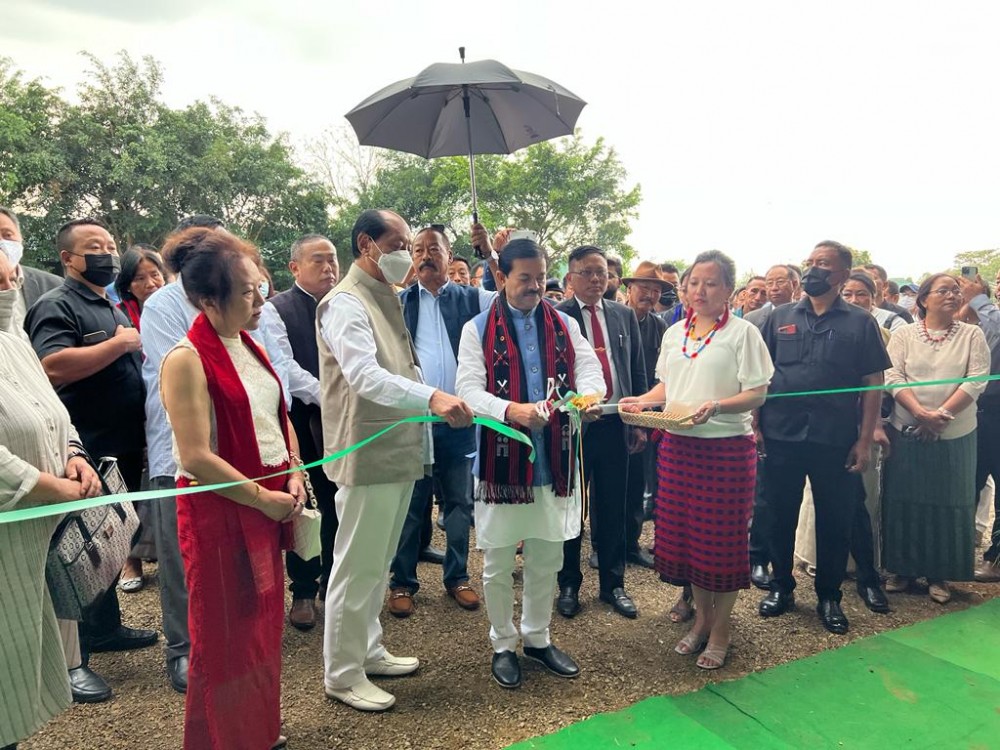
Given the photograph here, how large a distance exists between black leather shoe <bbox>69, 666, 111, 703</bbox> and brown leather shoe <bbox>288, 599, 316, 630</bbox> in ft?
2.97

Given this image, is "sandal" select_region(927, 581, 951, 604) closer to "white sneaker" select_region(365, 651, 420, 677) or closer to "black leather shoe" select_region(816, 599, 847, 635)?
"black leather shoe" select_region(816, 599, 847, 635)

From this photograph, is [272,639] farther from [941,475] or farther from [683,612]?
[941,475]

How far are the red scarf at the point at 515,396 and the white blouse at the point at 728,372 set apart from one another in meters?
0.64

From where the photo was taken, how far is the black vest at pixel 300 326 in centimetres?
363

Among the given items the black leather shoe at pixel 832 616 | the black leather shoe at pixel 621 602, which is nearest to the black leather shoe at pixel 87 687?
the black leather shoe at pixel 621 602

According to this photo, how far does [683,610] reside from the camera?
3.58 m

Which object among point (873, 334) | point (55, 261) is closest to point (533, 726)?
point (873, 334)

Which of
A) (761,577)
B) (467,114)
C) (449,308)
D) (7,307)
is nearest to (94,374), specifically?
(7,307)

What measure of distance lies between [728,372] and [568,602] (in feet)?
5.31

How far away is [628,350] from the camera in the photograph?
3.98 metres

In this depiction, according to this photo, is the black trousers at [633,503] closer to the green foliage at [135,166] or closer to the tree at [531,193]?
the green foliage at [135,166]

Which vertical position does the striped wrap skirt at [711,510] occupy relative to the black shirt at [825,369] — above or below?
below

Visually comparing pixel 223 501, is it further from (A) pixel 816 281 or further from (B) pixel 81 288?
(A) pixel 816 281

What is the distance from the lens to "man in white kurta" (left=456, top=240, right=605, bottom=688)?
2.82 meters
